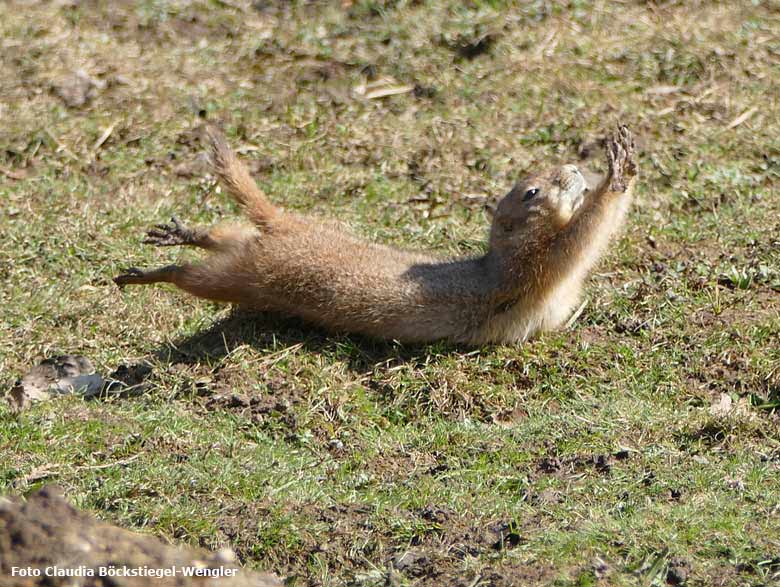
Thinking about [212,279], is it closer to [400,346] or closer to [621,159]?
[400,346]

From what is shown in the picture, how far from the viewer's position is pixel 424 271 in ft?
24.2

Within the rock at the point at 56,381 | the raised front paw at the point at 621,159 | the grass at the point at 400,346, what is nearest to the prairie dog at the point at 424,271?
the raised front paw at the point at 621,159

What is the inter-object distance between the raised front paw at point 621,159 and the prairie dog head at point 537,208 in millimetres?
361

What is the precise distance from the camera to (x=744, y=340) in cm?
704

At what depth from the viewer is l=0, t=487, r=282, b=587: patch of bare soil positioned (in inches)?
148

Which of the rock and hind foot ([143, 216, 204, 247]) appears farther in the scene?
hind foot ([143, 216, 204, 247])

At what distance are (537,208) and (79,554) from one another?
4361mm

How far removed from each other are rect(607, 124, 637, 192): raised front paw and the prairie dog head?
0.36 meters

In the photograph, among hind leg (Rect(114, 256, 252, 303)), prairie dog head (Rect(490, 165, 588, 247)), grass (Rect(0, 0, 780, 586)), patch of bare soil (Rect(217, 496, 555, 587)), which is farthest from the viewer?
prairie dog head (Rect(490, 165, 588, 247))

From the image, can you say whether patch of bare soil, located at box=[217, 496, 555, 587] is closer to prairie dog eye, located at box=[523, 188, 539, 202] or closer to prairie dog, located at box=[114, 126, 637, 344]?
prairie dog, located at box=[114, 126, 637, 344]

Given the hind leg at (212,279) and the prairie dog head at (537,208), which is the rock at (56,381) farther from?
the prairie dog head at (537,208)

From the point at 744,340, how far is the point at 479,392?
1.68 metres

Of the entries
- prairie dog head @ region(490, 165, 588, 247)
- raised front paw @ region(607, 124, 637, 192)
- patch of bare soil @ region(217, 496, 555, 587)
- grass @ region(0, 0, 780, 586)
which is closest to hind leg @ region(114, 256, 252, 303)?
grass @ region(0, 0, 780, 586)

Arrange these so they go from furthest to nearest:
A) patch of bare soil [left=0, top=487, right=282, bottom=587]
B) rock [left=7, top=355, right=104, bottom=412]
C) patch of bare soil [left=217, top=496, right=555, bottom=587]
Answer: rock [left=7, top=355, right=104, bottom=412] < patch of bare soil [left=217, top=496, right=555, bottom=587] < patch of bare soil [left=0, top=487, right=282, bottom=587]
